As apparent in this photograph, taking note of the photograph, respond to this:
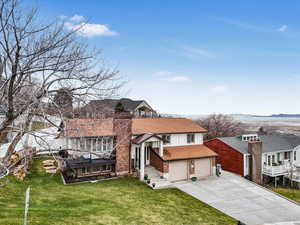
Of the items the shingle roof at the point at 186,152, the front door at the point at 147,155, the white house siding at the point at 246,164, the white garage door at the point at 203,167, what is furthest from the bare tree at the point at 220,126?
the front door at the point at 147,155

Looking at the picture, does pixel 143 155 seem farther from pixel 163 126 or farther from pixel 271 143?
pixel 271 143

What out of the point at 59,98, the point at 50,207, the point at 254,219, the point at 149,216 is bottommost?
the point at 254,219

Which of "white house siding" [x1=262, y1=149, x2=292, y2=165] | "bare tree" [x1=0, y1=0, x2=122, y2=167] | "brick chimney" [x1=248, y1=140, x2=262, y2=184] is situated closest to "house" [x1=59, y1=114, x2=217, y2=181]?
"brick chimney" [x1=248, y1=140, x2=262, y2=184]

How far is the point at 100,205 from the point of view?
1121cm

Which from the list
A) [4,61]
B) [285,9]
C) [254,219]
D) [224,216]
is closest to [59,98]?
[4,61]

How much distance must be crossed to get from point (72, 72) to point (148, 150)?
14.2 m

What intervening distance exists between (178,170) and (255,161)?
963cm

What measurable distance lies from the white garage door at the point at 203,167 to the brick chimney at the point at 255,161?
564 cm

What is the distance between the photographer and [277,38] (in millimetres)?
25250

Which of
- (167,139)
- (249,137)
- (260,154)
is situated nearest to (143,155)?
(167,139)

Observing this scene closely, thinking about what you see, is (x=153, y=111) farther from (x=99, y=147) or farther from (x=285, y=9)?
(x=285, y=9)

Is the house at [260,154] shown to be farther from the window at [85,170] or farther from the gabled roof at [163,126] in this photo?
the window at [85,170]

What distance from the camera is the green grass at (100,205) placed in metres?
9.22


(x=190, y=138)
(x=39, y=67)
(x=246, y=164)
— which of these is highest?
(x=39, y=67)
